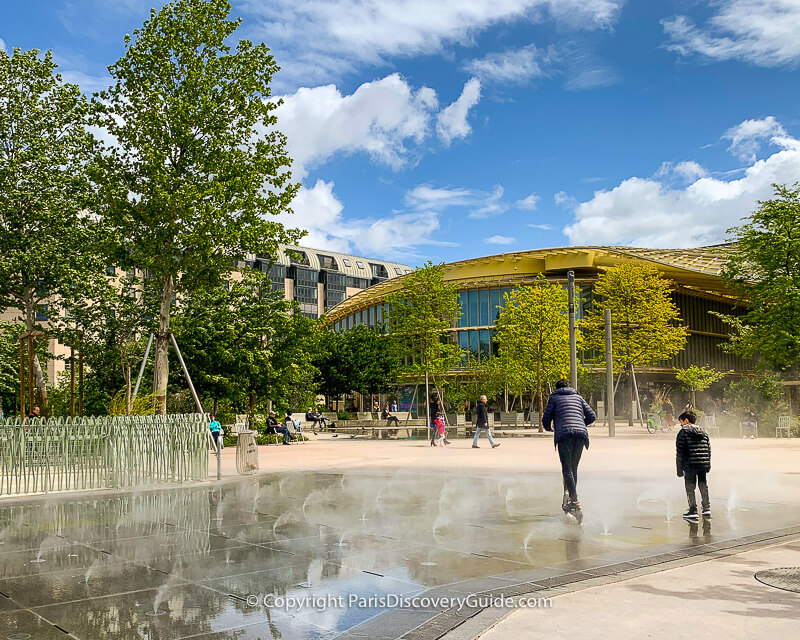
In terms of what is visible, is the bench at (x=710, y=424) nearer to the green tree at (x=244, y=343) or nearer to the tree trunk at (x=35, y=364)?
the green tree at (x=244, y=343)

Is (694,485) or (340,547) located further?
(694,485)

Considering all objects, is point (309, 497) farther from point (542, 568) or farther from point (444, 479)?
point (542, 568)

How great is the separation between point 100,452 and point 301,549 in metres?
8.38

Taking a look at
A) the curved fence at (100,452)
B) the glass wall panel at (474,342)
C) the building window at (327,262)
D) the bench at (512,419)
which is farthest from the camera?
the building window at (327,262)

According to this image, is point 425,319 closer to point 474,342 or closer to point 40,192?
point 40,192

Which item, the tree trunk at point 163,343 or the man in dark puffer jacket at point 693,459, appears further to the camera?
the tree trunk at point 163,343

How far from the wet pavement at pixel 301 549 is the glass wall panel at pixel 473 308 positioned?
56675mm

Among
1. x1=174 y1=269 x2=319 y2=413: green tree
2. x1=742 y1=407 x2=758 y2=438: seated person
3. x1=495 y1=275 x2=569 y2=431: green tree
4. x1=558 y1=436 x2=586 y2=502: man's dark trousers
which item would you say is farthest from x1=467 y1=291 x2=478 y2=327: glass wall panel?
x1=558 y1=436 x2=586 y2=502: man's dark trousers

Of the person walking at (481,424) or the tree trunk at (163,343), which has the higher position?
the tree trunk at (163,343)

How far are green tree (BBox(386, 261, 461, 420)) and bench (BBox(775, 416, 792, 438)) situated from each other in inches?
571

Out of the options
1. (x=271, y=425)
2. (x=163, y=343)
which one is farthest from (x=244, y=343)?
(x=163, y=343)

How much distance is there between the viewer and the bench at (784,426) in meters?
31.8

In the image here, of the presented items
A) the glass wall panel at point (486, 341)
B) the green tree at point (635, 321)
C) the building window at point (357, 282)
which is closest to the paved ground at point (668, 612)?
the green tree at point (635, 321)

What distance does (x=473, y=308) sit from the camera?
2800 inches
